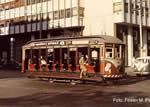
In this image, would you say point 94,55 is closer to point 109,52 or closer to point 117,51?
point 109,52

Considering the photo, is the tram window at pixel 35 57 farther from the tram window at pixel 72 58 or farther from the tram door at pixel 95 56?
the tram door at pixel 95 56

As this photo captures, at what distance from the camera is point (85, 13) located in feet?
134

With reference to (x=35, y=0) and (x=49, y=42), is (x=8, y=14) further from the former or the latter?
(x=49, y=42)

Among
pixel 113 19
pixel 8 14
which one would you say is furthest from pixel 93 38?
pixel 8 14

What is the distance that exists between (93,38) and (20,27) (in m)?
34.2

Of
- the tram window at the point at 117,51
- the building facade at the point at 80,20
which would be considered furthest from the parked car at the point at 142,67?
the building facade at the point at 80,20

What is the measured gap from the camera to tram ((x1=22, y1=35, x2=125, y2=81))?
16500mm

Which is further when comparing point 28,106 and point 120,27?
point 120,27

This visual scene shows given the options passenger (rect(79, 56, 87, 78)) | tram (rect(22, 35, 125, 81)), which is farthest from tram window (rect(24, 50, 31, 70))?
passenger (rect(79, 56, 87, 78))

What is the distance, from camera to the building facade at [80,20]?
37781 millimetres

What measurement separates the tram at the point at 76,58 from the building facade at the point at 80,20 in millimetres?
16330

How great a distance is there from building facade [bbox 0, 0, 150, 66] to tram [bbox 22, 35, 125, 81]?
1633cm

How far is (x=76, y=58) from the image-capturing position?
58.4 feet

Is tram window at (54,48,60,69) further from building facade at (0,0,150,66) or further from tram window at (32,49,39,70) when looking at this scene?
building facade at (0,0,150,66)
